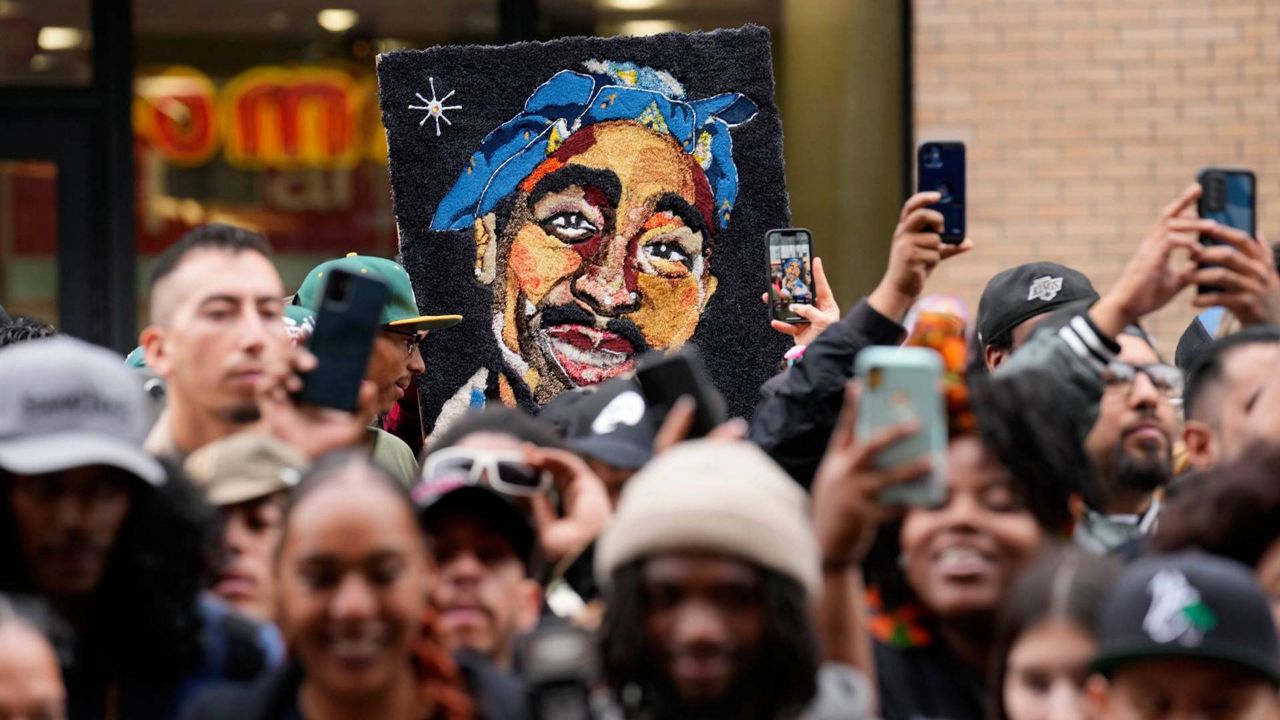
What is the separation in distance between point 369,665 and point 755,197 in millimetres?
3103

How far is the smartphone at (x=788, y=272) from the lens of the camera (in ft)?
18.8

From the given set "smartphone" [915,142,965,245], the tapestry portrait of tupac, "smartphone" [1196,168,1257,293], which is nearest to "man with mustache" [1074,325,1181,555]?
"smartphone" [1196,168,1257,293]

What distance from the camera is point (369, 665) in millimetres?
3424

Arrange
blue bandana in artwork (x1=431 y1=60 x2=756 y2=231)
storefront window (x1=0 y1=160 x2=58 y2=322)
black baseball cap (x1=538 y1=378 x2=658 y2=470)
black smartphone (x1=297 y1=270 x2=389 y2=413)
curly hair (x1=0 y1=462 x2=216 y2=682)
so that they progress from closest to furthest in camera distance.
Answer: curly hair (x1=0 y1=462 x2=216 y2=682)
black smartphone (x1=297 y1=270 x2=389 y2=413)
black baseball cap (x1=538 y1=378 x2=658 y2=470)
blue bandana in artwork (x1=431 y1=60 x2=756 y2=231)
storefront window (x1=0 y1=160 x2=58 y2=322)

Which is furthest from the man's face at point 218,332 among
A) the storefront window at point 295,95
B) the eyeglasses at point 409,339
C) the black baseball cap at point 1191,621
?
the storefront window at point 295,95

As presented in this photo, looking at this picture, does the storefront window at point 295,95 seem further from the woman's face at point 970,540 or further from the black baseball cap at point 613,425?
the woman's face at point 970,540

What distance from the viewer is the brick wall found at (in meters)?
9.10

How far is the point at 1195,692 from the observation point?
3.25 meters

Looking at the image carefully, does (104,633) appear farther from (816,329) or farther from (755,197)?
(755,197)

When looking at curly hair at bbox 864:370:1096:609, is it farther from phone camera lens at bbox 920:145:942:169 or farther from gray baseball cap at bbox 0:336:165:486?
gray baseball cap at bbox 0:336:165:486

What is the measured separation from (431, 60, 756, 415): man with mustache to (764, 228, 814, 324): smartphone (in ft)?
1.53

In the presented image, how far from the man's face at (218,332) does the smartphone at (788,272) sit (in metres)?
1.40

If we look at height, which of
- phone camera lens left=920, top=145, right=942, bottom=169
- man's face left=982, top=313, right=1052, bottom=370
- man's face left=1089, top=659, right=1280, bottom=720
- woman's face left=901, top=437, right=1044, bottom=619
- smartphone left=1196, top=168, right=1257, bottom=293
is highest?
phone camera lens left=920, top=145, right=942, bottom=169

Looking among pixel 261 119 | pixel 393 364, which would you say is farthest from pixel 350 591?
pixel 261 119
